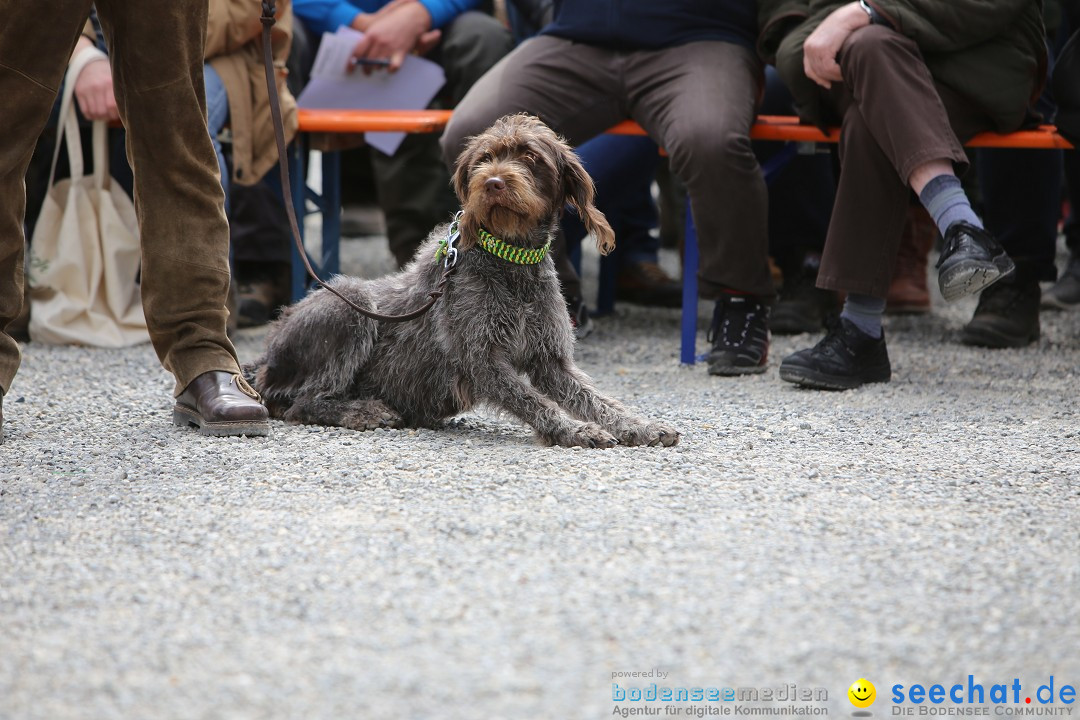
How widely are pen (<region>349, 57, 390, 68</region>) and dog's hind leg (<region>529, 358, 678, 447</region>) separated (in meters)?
3.07

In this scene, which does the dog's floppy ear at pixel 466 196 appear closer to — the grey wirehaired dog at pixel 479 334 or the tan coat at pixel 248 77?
the grey wirehaired dog at pixel 479 334

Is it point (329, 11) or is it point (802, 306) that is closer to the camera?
point (802, 306)

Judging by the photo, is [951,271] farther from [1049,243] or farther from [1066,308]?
[1066,308]

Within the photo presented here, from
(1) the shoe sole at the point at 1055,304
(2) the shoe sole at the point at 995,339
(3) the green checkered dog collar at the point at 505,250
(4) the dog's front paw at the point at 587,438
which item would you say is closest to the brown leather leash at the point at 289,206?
(3) the green checkered dog collar at the point at 505,250

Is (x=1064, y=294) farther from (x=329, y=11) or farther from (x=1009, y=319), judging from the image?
(x=329, y=11)

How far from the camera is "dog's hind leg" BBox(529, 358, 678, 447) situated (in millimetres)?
3629

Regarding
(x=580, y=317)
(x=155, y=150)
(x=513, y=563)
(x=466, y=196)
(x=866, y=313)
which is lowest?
(x=580, y=317)

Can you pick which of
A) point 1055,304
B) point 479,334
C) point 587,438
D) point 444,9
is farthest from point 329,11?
point 1055,304

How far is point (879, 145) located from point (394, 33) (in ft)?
9.71

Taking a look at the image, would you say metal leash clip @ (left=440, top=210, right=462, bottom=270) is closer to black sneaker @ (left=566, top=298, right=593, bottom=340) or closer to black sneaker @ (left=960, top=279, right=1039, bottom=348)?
black sneaker @ (left=566, top=298, right=593, bottom=340)

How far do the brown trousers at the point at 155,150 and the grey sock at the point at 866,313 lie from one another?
2.41m

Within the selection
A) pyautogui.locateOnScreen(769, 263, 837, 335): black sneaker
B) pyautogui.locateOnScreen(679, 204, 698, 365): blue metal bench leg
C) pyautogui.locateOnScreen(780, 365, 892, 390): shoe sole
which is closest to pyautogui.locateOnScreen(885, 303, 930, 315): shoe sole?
pyautogui.locateOnScreen(769, 263, 837, 335): black sneaker

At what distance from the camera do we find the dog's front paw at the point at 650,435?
361 cm

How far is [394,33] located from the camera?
6.31 m
